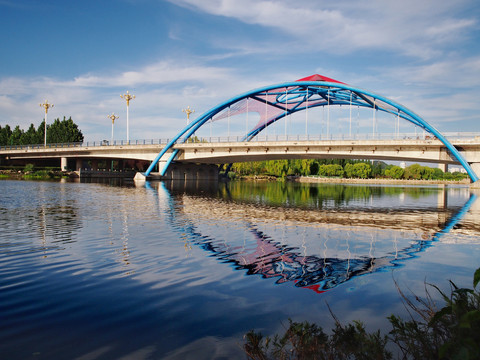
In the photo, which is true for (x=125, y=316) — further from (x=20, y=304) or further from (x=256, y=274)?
(x=256, y=274)

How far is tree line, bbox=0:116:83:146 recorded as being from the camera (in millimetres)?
106938

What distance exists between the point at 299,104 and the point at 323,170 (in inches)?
2612

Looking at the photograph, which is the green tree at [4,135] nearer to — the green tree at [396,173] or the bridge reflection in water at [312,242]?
the bridge reflection in water at [312,242]

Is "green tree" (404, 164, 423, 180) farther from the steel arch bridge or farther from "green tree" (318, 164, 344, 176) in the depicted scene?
the steel arch bridge

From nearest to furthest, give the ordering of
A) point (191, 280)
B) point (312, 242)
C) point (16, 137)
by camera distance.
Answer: point (191, 280), point (312, 242), point (16, 137)

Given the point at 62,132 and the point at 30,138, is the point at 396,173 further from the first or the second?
the point at 30,138

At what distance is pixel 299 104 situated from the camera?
7206 cm

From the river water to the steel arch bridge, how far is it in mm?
42176

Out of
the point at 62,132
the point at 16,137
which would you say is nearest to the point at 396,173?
the point at 62,132

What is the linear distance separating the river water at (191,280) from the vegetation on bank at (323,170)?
97.0 meters

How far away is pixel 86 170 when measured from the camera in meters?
83.7

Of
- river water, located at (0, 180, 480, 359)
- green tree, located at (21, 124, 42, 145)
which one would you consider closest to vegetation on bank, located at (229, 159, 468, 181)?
green tree, located at (21, 124, 42, 145)

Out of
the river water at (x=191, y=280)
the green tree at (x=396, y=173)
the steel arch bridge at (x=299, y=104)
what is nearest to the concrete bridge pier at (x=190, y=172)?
the steel arch bridge at (x=299, y=104)

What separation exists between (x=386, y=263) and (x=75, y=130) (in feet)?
367
